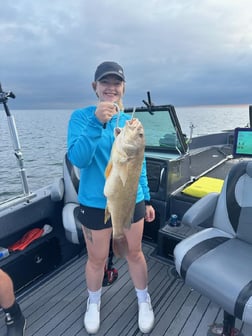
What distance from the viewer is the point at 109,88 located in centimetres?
191

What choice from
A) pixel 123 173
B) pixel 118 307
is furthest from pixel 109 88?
pixel 118 307

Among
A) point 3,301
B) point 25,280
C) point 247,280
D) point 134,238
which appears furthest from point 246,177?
point 25,280

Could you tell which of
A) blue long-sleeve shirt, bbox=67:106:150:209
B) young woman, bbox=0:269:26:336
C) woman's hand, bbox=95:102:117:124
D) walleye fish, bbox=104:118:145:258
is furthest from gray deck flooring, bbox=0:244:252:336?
woman's hand, bbox=95:102:117:124

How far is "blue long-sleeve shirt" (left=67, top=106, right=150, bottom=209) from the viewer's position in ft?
5.55

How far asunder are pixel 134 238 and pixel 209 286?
697 millimetres

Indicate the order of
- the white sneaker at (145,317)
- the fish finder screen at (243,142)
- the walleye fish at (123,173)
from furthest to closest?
the fish finder screen at (243,142)
the white sneaker at (145,317)
the walleye fish at (123,173)

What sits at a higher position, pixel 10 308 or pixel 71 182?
pixel 71 182

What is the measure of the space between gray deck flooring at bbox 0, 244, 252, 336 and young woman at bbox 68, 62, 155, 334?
19cm

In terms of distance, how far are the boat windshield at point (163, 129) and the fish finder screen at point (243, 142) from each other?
839 millimetres

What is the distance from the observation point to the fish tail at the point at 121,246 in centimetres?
209

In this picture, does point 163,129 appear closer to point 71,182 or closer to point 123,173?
point 71,182

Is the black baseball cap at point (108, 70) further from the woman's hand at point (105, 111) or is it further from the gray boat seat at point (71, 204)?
the gray boat seat at point (71, 204)

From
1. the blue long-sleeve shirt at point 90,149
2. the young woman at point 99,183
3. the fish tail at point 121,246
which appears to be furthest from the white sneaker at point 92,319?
the blue long-sleeve shirt at point 90,149

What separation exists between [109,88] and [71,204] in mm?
1986
